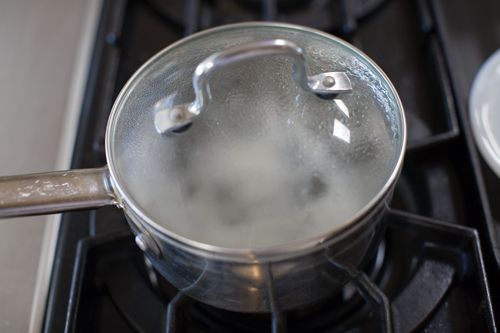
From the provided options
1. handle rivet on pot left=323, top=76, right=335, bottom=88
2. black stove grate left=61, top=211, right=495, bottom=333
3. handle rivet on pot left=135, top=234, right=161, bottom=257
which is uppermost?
handle rivet on pot left=323, top=76, right=335, bottom=88

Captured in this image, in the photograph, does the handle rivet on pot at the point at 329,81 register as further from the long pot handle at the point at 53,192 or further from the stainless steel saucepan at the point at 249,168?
the long pot handle at the point at 53,192

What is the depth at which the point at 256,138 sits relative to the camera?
0.44 m

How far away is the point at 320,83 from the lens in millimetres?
400

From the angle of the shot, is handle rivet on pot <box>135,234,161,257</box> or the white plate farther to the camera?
the white plate

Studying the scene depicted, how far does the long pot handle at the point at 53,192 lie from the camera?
358mm

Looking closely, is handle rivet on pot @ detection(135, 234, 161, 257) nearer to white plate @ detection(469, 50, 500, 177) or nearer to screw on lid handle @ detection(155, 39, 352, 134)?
screw on lid handle @ detection(155, 39, 352, 134)

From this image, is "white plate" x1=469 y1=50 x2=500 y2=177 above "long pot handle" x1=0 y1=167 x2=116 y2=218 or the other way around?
the other way around

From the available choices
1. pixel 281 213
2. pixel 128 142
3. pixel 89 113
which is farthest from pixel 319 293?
pixel 89 113

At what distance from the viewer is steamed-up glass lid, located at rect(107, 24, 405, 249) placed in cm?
38

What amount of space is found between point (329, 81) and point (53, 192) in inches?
8.3

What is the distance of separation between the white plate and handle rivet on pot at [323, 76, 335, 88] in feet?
0.61

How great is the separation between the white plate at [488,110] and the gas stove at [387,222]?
0.01 m

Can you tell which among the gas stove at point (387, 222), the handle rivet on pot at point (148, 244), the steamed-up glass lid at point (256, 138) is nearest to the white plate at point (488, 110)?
the gas stove at point (387, 222)

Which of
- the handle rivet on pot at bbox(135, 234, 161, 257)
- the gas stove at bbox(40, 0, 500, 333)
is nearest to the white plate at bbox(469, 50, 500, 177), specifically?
the gas stove at bbox(40, 0, 500, 333)
